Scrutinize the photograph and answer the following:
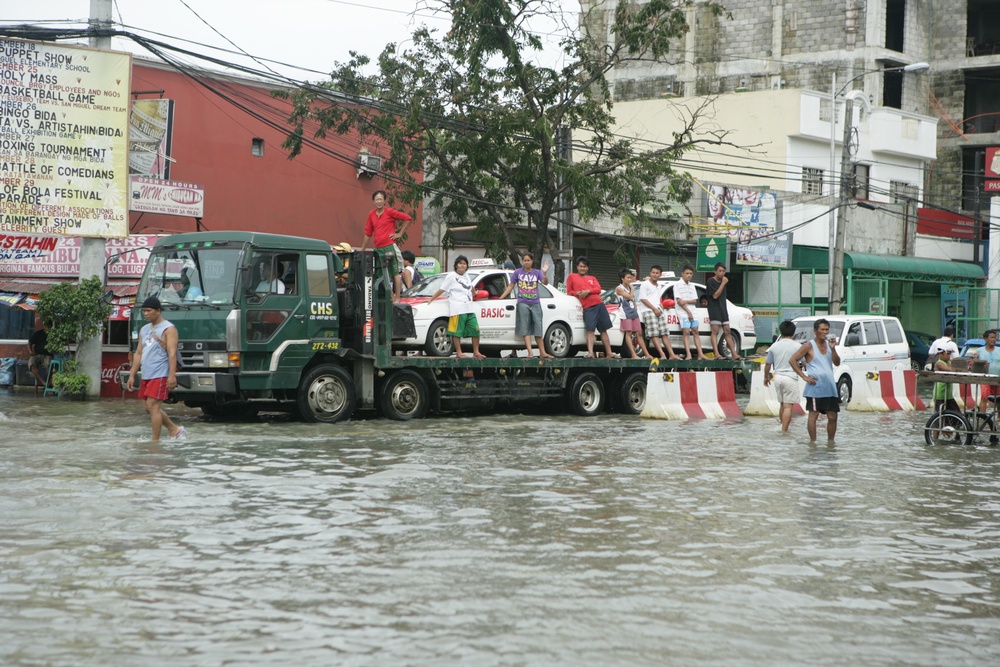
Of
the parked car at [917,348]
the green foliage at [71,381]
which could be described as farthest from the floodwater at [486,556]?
the parked car at [917,348]

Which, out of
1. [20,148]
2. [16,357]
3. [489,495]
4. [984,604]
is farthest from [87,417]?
[984,604]

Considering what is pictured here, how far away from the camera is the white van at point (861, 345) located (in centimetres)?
2584

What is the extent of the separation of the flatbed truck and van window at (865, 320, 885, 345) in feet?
30.2

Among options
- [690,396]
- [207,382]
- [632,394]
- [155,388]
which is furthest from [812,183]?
[155,388]

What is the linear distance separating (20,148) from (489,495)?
12.4 meters

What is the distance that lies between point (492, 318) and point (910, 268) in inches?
1072

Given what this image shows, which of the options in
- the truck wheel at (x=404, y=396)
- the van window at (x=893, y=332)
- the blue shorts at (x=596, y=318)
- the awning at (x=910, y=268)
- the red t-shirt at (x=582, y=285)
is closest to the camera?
the truck wheel at (x=404, y=396)

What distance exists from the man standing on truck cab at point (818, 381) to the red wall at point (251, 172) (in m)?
15.6

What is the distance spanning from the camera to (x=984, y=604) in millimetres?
7152

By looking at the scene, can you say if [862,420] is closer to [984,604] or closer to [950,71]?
[984,604]

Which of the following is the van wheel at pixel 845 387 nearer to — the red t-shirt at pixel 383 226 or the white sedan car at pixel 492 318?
the white sedan car at pixel 492 318

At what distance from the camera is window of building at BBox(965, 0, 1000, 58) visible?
183ft

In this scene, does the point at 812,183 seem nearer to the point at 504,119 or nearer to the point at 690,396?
Answer: the point at 504,119

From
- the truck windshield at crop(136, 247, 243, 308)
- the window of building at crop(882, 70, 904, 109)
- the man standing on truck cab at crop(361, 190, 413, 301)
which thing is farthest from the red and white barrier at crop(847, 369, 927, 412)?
the window of building at crop(882, 70, 904, 109)
